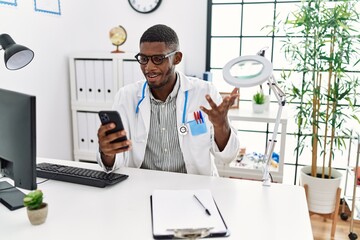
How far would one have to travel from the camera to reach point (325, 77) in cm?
242

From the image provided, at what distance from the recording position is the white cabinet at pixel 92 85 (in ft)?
8.77

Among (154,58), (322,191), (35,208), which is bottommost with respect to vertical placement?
(322,191)

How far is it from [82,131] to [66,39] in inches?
32.1

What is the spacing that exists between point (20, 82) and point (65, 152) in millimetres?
818

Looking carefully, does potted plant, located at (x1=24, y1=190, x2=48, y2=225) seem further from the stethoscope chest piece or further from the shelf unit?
the shelf unit

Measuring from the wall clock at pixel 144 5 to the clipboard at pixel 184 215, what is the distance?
210cm

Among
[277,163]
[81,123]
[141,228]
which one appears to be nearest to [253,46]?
[277,163]

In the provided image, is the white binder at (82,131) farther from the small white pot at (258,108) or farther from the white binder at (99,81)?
the small white pot at (258,108)

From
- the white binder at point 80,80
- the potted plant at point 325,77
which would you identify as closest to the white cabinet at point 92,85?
the white binder at point 80,80

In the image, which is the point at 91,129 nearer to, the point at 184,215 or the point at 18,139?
the point at 18,139

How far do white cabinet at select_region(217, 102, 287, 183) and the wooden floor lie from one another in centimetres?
44

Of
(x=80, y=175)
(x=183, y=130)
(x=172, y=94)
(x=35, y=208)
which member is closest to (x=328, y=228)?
(x=183, y=130)

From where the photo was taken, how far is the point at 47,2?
2.53 m

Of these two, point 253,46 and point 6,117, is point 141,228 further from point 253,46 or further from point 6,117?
point 253,46
